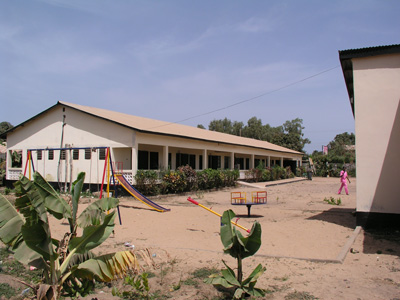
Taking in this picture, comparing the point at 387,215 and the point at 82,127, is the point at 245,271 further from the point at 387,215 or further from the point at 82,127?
the point at 82,127

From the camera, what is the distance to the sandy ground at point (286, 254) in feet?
16.5

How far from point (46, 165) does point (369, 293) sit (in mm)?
21307

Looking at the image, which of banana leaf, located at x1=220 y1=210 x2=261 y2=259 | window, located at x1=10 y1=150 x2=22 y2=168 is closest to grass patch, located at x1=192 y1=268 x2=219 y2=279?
banana leaf, located at x1=220 y1=210 x2=261 y2=259

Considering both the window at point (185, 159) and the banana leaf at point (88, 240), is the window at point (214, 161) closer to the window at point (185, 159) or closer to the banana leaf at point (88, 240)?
the window at point (185, 159)

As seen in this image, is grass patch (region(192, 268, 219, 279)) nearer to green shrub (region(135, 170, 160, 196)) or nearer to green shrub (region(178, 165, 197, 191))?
green shrub (region(135, 170, 160, 196))

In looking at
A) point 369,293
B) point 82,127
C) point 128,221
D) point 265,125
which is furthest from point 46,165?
point 265,125

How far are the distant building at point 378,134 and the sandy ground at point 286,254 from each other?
0.99 m

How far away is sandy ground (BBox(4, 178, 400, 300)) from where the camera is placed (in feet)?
16.5

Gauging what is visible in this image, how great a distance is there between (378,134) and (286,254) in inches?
190

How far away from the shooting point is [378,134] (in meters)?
9.36

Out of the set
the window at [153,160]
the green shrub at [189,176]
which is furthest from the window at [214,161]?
the green shrub at [189,176]

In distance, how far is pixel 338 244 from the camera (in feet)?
25.7

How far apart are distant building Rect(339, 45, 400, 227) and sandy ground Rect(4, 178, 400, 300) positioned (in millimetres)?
992

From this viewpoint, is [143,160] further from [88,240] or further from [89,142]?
[88,240]
